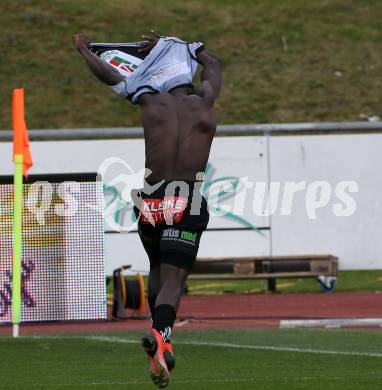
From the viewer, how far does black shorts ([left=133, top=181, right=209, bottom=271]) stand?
829 centimetres

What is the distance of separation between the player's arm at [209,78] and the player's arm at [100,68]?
0.57 metres

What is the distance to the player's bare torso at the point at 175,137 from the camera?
27.4 feet

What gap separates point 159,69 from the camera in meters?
8.61

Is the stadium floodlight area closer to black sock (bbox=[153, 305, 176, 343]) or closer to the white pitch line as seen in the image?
the white pitch line

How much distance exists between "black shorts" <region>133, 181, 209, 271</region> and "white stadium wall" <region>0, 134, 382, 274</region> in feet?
37.9

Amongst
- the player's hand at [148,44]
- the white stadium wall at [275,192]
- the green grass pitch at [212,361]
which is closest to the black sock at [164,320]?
the green grass pitch at [212,361]

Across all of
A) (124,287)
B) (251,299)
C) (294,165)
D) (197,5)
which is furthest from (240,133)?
(197,5)

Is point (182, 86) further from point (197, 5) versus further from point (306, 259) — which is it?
point (197, 5)

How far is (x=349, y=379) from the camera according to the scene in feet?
29.9

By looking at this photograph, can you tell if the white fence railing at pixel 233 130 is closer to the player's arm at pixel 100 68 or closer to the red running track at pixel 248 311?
the red running track at pixel 248 311

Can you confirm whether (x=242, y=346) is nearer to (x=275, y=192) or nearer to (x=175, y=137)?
(x=175, y=137)

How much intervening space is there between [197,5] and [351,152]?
20.9 metres

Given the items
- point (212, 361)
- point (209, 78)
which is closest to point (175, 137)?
point (209, 78)

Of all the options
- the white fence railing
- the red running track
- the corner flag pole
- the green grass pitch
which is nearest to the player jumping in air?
the green grass pitch
